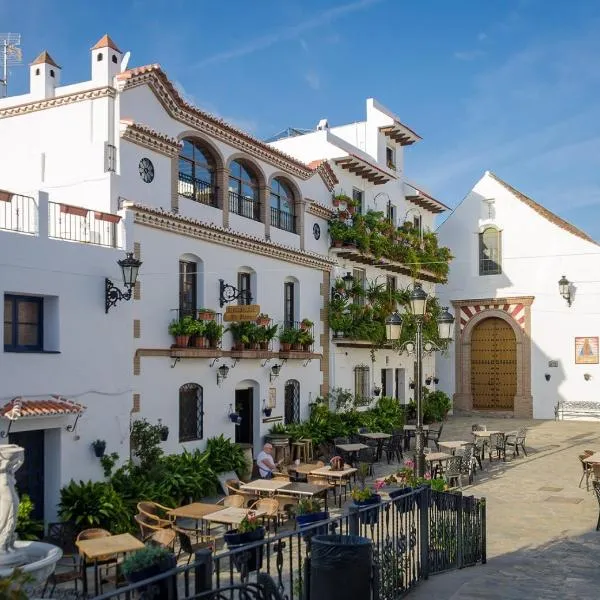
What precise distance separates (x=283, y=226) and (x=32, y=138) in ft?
27.5

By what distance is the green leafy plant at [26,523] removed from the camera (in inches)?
456

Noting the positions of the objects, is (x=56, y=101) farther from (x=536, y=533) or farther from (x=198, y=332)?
(x=536, y=533)

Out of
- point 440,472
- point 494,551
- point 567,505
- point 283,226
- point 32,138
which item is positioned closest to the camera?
point 494,551

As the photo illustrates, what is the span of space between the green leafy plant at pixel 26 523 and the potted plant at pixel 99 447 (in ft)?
6.04

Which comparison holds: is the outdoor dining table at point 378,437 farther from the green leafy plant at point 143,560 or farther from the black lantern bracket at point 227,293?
the green leafy plant at point 143,560

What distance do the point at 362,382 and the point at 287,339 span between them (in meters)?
6.09

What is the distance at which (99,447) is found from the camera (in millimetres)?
13820

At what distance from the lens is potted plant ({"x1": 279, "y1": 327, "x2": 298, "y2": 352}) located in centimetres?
2167

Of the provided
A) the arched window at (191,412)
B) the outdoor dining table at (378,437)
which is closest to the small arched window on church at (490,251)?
the outdoor dining table at (378,437)

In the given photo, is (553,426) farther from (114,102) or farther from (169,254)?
(114,102)

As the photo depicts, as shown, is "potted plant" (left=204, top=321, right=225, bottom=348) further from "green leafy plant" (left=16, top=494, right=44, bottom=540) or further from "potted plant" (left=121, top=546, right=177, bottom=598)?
"potted plant" (left=121, top=546, right=177, bottom=598)

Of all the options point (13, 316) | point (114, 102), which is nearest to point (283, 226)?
point (114, 102)

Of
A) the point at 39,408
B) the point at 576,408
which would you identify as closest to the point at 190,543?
the point at 39,408

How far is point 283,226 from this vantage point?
2280 centimetres
